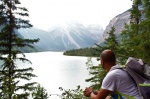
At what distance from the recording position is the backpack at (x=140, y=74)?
303cm

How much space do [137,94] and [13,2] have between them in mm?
14921

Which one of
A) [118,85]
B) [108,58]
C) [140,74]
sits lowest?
[118,85]

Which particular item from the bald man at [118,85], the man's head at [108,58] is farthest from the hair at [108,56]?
the bald man at [118,85]

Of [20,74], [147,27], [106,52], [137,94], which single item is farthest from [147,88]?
[20,74]

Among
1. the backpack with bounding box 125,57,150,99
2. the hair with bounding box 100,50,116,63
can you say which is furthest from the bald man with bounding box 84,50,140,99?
the hair with bounding box 100,50,116,63

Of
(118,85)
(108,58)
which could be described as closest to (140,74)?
(118,85)

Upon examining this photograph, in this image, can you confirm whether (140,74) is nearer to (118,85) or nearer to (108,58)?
(118,85)

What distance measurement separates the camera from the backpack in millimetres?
3025

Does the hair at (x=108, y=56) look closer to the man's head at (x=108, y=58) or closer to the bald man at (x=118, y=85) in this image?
the man's head at (x=108, y=58)

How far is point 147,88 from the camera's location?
3021 millimetres

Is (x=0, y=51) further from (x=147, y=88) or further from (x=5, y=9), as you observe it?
(x=147, y=88)

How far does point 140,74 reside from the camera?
312cm

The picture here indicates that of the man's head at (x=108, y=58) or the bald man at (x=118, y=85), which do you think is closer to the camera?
the bald man at (x=118, y=85)

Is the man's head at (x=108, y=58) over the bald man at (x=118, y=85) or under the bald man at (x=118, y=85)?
over
